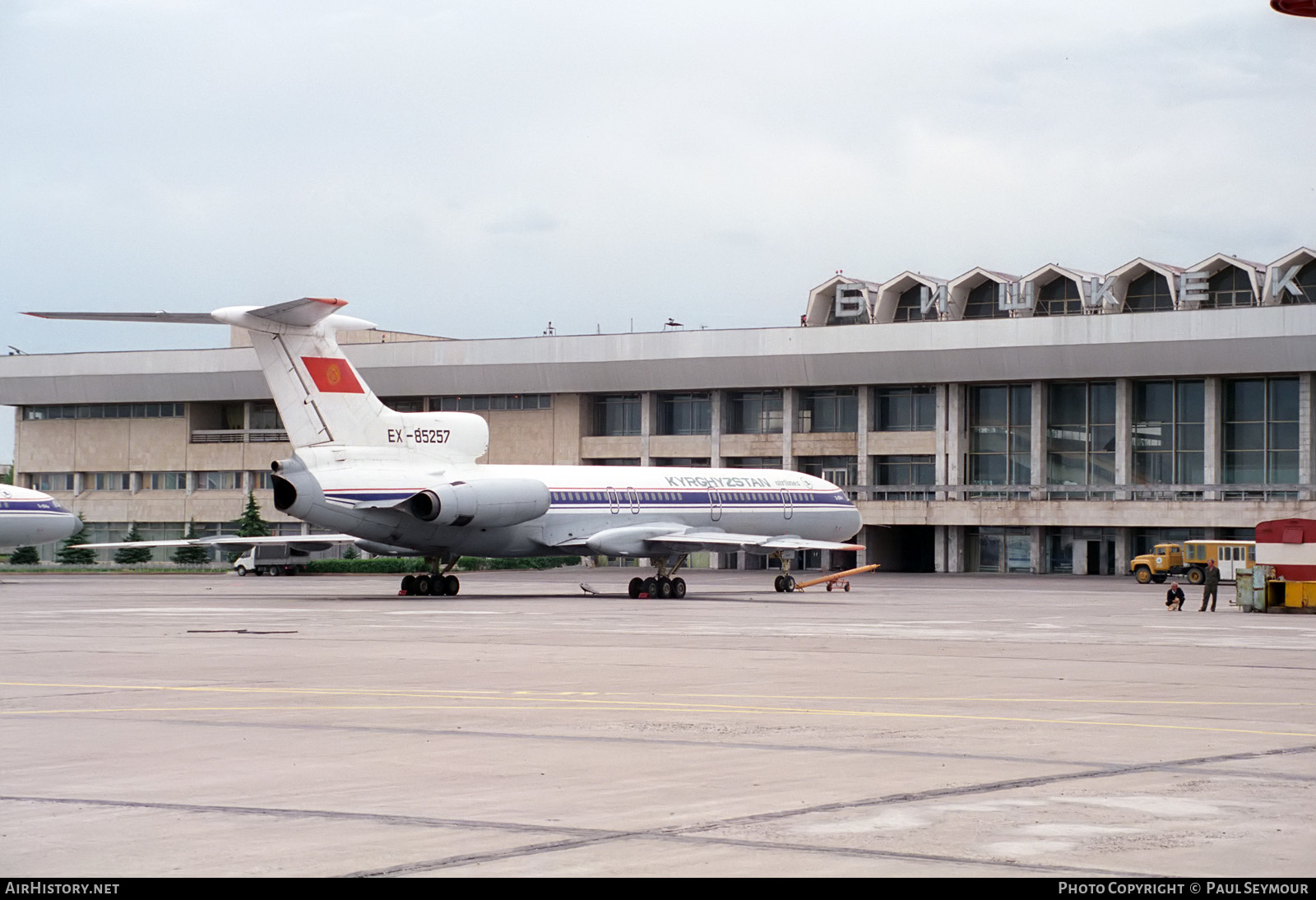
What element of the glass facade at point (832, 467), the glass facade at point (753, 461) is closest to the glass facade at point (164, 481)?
the glass facade at point (753, 461)

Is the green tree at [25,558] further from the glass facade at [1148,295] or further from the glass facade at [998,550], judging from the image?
the glass facade at [1148,295]

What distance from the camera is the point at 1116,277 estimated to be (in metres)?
89.7

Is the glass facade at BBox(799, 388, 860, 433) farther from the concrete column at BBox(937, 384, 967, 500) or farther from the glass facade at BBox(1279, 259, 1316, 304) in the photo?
the glass facade at BBox(1279, 259, 1316, 304)

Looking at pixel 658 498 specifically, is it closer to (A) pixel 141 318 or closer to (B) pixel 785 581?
(B) pixel 785 581

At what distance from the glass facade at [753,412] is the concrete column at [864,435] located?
5.28m

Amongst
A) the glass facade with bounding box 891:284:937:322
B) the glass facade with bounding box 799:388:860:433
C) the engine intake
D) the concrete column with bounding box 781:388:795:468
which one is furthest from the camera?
the concrete column with bounding box 781:388:795:468

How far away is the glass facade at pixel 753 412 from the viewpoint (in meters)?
99.2

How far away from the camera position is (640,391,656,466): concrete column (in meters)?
100

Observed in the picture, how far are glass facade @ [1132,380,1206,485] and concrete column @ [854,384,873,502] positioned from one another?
15148 mm

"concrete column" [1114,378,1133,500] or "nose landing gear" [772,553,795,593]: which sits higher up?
"concrete column" [1114,378,1133,500]

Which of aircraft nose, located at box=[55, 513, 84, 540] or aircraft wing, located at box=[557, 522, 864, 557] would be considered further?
aircraft nose, located at box=[55, 513, 84, 540]

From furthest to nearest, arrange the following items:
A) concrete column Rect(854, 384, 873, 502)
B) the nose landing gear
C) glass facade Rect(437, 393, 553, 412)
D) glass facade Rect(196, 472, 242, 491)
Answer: glass facade Rect(196, 472, 242, 491)
glass facade Rect(437, 393, 553, 412)
concrete column Rect(854, 384, 873, 502)
the nose landing gear

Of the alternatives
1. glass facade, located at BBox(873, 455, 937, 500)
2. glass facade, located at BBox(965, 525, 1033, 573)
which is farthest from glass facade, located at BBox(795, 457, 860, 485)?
glass facade, located at BBox(965, 525, 1033, 573)

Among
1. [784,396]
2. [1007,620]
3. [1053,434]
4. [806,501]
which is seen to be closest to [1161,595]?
[806,501]
